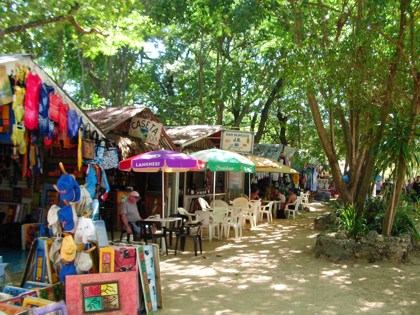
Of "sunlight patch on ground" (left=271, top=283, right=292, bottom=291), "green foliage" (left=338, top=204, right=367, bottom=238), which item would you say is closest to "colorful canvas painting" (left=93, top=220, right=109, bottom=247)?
"sunlight patch on ground" (left=271, top=283, right=292, bottom=291)

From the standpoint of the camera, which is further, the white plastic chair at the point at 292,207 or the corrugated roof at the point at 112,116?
the white plastic chair at the point at 292,207

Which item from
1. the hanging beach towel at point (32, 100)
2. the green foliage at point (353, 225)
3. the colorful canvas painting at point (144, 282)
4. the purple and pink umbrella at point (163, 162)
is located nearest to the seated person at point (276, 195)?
the green foliage at point (353, 225)

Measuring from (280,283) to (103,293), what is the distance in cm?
314

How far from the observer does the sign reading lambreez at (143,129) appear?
35.5 ft

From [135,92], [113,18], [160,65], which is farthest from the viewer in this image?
[135,92]

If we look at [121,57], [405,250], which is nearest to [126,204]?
[405,250]

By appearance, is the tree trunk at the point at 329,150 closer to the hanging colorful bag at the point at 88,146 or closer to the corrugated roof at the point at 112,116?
the corrugated roof at the point at 112,116

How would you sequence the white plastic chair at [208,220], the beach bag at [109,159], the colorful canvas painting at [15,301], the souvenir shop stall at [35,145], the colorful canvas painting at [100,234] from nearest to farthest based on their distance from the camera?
the colorful canvas painting at [15,301]
the souvenir shop stall at [35,145]
the colorful canvas painting at [100,234]
the beach bag at [109,159]
the white plastic chair at [208,220]

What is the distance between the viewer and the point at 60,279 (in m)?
4.96

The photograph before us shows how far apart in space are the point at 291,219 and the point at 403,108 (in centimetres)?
687

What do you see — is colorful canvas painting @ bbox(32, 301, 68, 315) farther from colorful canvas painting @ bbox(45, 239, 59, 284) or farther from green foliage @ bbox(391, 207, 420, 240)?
green foliage @ bbox(391, 207, 420, 240)

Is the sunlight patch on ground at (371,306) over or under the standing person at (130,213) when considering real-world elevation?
under

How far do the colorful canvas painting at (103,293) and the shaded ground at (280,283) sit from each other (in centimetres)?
72

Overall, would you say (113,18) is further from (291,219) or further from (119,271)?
(291,219)
